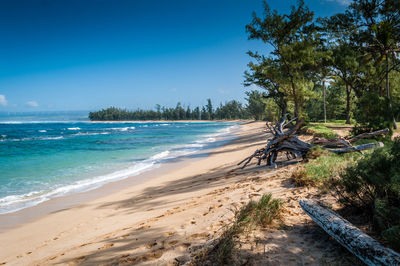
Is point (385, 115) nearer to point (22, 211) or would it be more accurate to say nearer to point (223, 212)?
point (223, 212)

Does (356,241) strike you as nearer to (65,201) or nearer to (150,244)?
(150,244)

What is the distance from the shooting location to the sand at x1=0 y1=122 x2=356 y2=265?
307 centimetres

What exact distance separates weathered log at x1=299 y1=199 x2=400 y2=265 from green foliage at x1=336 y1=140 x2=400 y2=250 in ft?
1.29

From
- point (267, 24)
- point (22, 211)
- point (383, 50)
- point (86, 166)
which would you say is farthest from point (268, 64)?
point (22, 211)

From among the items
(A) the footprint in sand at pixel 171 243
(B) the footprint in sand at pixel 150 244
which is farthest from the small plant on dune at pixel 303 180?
(B) the footprint in sand at pixel 150 244

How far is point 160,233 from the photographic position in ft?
13.2

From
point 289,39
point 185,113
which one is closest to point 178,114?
point 185,113

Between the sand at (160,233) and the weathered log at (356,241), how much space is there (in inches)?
7.9

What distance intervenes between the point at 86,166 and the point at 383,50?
73.1 feet

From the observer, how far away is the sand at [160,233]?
307cm

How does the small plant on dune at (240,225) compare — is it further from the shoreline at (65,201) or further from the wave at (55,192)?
the wave at (55,192)

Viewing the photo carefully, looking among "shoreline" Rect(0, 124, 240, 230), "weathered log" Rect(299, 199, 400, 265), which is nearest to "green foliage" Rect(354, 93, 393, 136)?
"weathered log" Rect(299, 199, 400, 265)

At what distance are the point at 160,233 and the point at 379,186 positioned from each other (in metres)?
3.48

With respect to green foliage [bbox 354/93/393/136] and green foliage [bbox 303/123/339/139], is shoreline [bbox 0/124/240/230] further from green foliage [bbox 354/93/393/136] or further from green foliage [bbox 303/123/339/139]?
green foliage [bbox 354/93/393/136]
